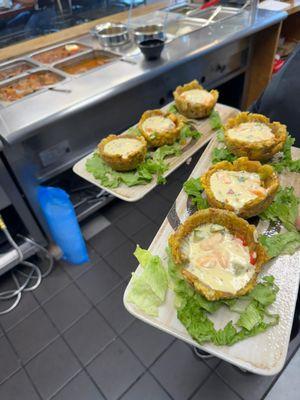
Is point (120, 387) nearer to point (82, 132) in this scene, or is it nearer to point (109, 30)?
point (82, 132)

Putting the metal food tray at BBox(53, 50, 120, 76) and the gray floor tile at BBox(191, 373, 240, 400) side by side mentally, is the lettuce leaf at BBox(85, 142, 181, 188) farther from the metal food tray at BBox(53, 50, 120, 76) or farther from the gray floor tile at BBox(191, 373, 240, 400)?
the gray floor tile at BBox(191, 373, 240, 400)

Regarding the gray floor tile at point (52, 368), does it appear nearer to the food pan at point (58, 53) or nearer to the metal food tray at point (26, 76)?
the metal food tray at point (26, 76)

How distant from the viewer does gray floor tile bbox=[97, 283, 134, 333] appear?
5.14ft

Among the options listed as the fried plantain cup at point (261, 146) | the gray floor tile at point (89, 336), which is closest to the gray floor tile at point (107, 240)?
the gray floor tile at point (89, 336)

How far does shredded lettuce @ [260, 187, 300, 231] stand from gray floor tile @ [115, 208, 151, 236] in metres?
1.17

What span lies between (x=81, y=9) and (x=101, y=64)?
1.96ft

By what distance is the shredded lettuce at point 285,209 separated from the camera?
94 cm

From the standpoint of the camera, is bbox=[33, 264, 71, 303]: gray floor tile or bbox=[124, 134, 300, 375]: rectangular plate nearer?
bbox=[124, 134, 300, 375]: rectangular plate

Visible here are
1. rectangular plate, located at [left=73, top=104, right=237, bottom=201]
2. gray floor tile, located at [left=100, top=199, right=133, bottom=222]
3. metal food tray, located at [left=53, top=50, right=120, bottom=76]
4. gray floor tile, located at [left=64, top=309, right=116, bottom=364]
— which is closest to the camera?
rectangular plate, located at [left=73, top=104, right=237, bottom=201]

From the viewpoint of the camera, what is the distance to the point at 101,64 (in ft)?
6.03

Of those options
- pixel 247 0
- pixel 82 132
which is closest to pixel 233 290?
pixel 82 132

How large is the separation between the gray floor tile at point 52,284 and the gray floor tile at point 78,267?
0.09 feet

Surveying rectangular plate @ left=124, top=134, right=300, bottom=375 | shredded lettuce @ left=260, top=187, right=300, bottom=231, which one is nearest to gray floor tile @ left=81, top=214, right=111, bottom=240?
rectangular plate @ left=124, top=134, right=300, bottom=375

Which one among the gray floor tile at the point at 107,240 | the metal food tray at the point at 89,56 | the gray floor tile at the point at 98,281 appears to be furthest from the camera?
the gray floor tile at the point at 107,240
